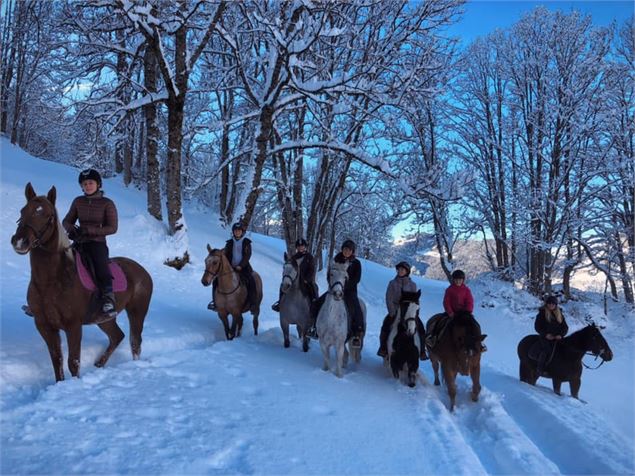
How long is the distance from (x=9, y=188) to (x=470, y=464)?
13.2 metres

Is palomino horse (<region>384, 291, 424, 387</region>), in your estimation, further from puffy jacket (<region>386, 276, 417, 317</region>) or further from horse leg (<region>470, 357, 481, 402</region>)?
puffy jacket (<region>386, 276, 417, 317</region>)

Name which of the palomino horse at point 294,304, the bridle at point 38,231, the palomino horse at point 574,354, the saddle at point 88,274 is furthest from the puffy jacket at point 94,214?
the palomino horse at point 574,354

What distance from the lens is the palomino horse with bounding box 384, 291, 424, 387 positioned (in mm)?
6688

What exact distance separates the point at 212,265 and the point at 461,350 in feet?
14.8

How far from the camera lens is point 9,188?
1165 centimetres

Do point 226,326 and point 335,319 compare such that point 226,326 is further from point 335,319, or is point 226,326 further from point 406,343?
point 406,343

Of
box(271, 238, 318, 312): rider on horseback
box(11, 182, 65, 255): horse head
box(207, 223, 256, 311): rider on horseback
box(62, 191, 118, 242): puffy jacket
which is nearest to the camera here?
box(11, 182, 65, 255): horse head

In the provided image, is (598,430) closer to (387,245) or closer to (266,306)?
(266,306)

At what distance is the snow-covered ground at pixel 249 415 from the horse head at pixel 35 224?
5.05 ft

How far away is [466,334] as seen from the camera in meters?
6.33

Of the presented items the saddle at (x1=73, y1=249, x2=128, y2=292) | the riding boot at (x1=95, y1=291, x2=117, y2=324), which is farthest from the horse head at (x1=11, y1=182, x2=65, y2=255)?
the riding boot at (x1=95, y1=291, x2=117, y2=324)

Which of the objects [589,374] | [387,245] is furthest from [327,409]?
[387,245]

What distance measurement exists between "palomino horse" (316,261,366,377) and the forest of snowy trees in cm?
535

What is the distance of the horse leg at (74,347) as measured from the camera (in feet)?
15.6
